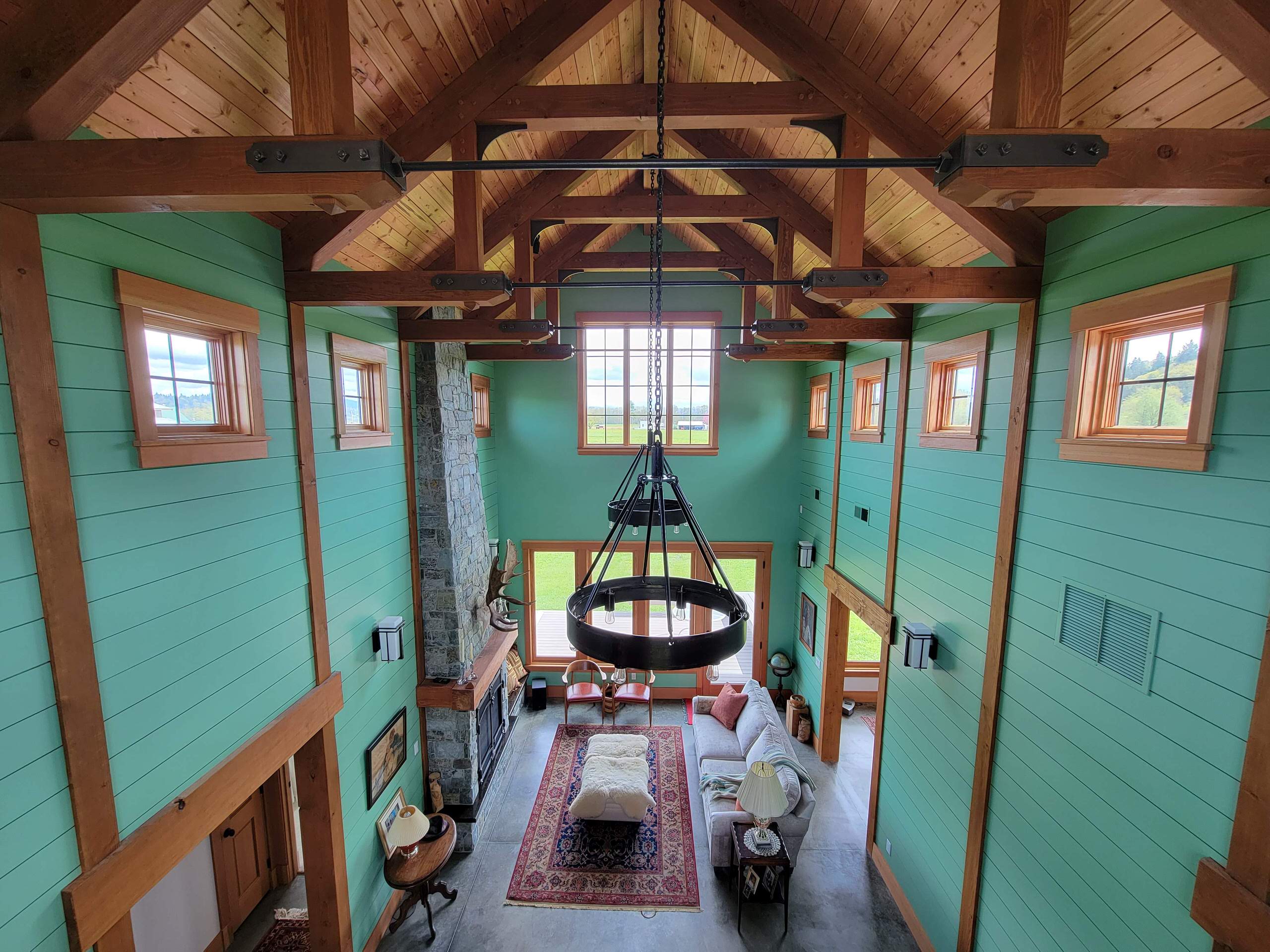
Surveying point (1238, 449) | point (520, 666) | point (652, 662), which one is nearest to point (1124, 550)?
point (1238, 449)

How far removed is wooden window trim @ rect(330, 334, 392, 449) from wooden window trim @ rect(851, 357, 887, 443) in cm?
482

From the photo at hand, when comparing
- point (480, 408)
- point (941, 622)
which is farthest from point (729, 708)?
point (480, 408)

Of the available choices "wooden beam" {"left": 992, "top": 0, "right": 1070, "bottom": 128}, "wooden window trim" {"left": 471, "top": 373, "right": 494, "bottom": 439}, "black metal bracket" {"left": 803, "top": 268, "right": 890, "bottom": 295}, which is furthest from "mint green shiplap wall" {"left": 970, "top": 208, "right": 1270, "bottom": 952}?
"wooden window trim" {"left": 471, "top": 373, "right": 494, "bottom": 439}

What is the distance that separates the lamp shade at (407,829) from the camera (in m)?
4.14

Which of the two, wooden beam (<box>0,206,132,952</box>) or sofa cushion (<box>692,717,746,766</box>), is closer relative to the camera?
wooden beam (<box>0,206,132,952</box>)

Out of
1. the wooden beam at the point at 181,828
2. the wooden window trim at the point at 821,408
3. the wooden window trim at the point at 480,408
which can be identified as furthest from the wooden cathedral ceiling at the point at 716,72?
the wooden beam at the point at 181,828

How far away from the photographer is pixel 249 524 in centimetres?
294

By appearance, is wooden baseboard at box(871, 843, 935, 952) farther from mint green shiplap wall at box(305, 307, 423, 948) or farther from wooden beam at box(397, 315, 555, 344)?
wooden beam at box(397, 315, 555, 344)

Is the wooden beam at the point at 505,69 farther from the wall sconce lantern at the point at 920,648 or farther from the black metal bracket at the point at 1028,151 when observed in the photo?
the wall sconce lantern at the point at 920,648

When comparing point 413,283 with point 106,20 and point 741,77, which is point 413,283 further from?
point 741,77

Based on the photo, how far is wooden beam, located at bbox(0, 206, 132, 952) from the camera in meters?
1.80

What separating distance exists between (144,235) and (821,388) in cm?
687

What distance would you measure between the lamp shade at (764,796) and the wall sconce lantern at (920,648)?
1527 mm

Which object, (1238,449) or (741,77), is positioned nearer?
(1238,449)
